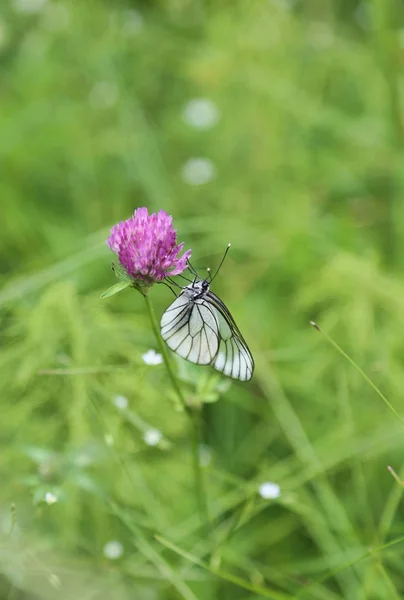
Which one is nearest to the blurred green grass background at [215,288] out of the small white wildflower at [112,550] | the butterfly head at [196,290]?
the small white wildflower at [112,550]

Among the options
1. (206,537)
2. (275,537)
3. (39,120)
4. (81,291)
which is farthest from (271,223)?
(206,537)

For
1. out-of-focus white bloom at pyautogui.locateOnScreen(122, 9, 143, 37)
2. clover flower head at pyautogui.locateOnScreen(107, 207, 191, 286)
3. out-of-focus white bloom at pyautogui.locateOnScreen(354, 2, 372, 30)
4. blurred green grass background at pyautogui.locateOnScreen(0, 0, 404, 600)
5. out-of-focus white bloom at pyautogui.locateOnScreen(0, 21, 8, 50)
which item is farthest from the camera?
out-of-focus white bloom at pyautogui.locateOnScreen(354, 2, 372, 30)

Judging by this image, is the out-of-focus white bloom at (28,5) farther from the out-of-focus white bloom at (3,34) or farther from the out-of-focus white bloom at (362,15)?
the out-of-focus white bloom at (362,15)

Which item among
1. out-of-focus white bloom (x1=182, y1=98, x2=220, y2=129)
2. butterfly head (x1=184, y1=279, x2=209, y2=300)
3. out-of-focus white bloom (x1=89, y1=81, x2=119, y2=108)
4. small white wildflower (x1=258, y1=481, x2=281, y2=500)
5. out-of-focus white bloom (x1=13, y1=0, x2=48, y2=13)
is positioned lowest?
small white wildflower (x1=258, y1=481, x2=281, y2=500)

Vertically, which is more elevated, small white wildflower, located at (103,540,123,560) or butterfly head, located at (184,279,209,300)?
butterfly head, located at (184,279,209,300)

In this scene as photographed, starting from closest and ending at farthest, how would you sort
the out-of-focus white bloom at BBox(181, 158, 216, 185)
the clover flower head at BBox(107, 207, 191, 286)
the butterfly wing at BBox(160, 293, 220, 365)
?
the clover flower head at BBox(107, 207, 191, 286) → the butterfly wing at BBox(160, 293, 220, 365) → the out-of-focus white bloom at BBox(181, 158, 216, 185)

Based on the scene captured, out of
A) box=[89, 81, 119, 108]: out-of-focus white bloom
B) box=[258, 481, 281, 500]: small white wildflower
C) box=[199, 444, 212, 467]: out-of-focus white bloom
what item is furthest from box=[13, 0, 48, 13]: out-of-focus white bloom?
box=[258, 481, 281, 500]: small white wildflower

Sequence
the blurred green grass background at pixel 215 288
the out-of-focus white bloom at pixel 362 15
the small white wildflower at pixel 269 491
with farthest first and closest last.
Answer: the out-of-focus white bloom at pixel 362 15 < the blurred green grass background at pixel 215 288 < the small white wildflower at pixel 269 491

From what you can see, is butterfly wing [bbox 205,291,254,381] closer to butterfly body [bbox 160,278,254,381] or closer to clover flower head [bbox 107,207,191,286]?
butterfly body [bbox 160,278,254,381]
